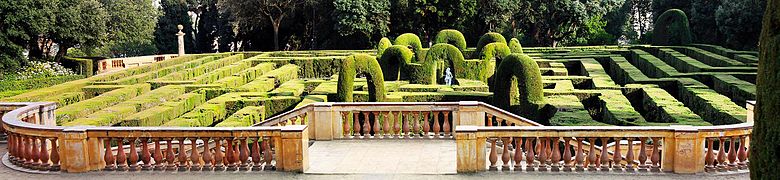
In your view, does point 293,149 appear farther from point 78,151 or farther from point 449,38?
point 449,38

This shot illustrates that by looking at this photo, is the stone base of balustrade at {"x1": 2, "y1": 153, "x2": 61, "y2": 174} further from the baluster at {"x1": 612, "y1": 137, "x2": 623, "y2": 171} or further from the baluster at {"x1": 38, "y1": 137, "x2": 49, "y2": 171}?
the baluster at {"x1": 612, "y1": 137, "x2": 623, "y2": 171}

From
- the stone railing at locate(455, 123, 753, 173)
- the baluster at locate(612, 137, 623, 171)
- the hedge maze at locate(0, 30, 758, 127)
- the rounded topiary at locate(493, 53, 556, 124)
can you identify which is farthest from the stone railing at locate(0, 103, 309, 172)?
the rounded topiary at locate(493, 53, 556, 124)

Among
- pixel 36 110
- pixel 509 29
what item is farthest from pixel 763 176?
pixel 509 29

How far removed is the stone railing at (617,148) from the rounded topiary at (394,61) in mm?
19258

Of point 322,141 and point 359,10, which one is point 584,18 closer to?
point 359,10

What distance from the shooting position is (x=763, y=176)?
5.66m

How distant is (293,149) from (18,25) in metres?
36.3

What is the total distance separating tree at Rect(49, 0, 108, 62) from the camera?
44.9 metres

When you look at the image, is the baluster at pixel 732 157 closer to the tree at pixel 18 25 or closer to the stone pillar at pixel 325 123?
the stone pillar at pixel 325 123

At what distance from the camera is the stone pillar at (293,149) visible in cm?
1032

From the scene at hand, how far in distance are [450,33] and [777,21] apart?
105 feet

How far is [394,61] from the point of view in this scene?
3059cm

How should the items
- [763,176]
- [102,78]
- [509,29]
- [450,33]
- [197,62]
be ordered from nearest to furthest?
[763,176], [102,78], [450,33], [197,62], [509,29]

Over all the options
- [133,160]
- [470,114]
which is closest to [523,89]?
[470,114]
